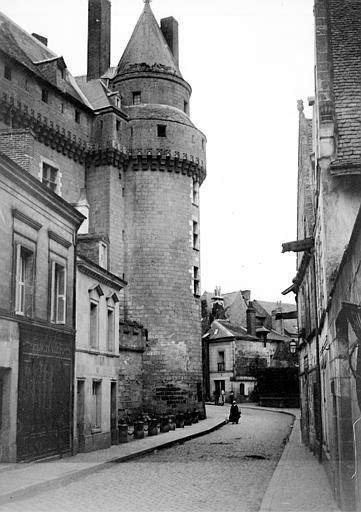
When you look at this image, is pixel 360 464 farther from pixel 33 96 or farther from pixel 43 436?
pixel 33 96

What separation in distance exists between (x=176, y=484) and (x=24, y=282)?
6302 mm

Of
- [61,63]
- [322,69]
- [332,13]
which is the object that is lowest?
[322,69]

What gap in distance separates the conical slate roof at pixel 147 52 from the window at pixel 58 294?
2489 cm

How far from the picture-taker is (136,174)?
38969 millimetres

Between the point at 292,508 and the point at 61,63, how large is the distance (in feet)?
100

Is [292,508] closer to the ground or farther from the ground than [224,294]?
closer to the ground

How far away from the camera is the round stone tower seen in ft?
123

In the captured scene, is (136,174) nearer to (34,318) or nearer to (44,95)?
(44,95)

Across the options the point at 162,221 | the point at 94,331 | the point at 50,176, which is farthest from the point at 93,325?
the point at 162,221

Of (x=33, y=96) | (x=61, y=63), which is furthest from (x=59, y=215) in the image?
(x=61, y=63)

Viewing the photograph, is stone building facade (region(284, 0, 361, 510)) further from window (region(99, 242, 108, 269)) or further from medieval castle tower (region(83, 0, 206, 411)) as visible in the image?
medieval castle tower (region(83, 0, 206, 411))

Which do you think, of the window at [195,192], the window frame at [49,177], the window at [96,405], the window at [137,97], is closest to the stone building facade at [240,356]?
the window at [195,192]

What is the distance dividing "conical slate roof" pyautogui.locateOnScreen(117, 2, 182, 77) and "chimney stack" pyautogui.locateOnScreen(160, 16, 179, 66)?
Answer: 1.71 metres

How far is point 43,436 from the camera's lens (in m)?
17.2
